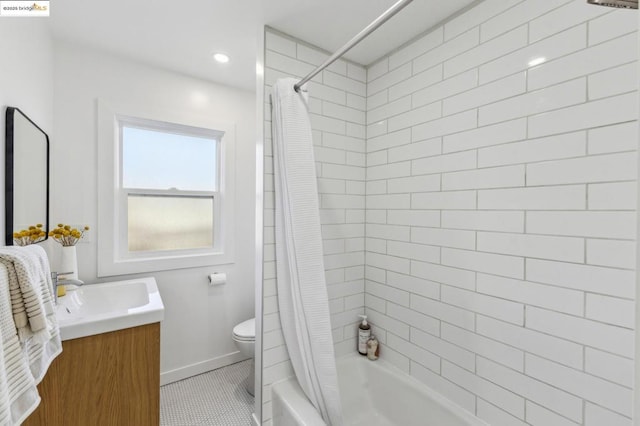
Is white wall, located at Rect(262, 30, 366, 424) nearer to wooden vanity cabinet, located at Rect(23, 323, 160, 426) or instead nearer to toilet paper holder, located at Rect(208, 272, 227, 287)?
wooden vanity cabinet, located at Rect(23, 323, 160, 426)

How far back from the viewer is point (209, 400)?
1934 millimetres

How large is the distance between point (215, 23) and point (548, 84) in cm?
167

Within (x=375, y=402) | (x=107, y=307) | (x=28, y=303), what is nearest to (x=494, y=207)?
(x=375, y=402)

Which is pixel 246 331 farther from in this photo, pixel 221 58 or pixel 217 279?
pixel 221 58

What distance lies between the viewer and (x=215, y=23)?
1.58 meters

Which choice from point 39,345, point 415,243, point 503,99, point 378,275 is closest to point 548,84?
point 503,99

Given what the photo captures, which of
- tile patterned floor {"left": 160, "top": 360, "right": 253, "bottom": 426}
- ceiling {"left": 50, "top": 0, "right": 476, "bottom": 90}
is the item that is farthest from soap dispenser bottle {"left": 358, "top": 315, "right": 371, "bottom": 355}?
ceiling {"left": 50, "top": 0, "right": 476, "bottom": 90}

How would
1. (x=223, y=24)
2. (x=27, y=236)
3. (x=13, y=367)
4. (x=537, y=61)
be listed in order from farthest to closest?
(x=223, y=24)
(x=27, y=236)
(x=537, y=61)
(x=13, y=367)

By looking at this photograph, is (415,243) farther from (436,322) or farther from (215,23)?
(215,23)

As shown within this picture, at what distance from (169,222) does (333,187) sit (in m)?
1.40

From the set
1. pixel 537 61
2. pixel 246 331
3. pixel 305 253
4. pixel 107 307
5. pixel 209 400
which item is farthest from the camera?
pixel 246 331

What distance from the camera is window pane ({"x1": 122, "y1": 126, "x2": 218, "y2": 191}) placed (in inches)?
81.9

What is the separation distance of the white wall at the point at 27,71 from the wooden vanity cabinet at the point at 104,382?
58cm

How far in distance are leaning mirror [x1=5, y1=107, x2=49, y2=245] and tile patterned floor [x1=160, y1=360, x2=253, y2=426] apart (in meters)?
1.38
